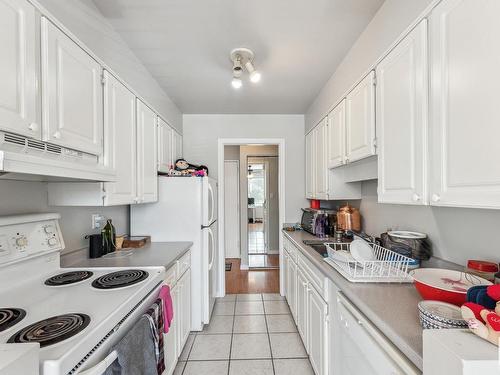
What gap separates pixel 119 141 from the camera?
1787mm

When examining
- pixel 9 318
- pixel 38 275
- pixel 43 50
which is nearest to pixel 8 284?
pixel 38 275

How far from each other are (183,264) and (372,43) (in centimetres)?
224

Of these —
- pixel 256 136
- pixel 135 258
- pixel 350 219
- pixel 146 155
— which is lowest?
pixel 135 258

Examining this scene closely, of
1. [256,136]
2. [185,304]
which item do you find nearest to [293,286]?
[185,304]

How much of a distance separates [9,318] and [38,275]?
0.53 metres

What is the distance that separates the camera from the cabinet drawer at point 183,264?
2.14m

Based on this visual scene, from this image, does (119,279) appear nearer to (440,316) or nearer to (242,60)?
(440,316)

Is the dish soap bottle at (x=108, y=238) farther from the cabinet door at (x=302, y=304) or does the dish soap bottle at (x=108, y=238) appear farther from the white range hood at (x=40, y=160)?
the cabinet door at (x=302, y=304)

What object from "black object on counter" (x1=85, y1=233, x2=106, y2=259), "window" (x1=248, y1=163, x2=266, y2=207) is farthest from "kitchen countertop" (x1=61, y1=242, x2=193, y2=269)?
"window" (x1=248, y1=163, x2=266, y2=207)

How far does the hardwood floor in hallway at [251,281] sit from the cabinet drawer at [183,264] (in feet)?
4.88

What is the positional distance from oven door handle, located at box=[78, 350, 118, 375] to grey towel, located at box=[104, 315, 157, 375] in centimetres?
3

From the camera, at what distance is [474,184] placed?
903mm

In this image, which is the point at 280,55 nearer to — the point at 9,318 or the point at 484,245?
the point at 484,245

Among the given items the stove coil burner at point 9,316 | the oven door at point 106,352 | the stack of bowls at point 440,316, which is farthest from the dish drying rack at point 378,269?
the stove coil burner at point 9,316
